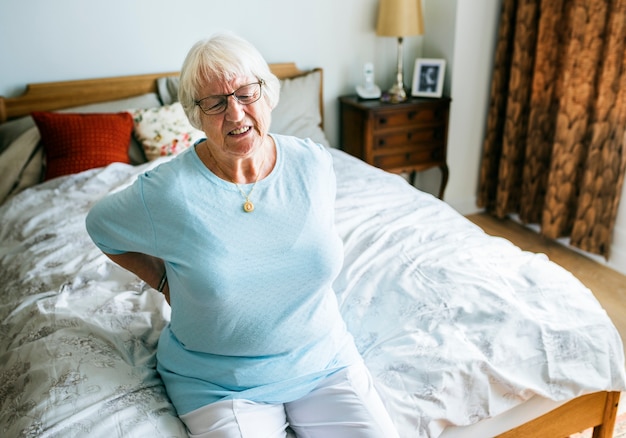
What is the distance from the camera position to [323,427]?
3.67 feet

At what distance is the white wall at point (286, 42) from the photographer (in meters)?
2.70

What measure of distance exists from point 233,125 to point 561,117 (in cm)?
224

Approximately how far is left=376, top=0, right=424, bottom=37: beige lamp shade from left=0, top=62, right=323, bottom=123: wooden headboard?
1310 millimetres

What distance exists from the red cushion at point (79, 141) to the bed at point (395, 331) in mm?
291

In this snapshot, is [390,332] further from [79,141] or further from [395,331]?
[79,141]

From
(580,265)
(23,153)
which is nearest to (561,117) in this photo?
(580,265)

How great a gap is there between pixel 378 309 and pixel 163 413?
656 millimetres

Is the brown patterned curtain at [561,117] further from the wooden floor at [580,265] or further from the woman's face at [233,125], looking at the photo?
the woman's face at [233,125]

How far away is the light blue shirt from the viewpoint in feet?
3.53

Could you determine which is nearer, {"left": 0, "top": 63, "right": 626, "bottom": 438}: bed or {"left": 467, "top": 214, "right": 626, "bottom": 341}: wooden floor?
{"left": 0, "top": 63, "right": 626, "bottom": 438}: bed

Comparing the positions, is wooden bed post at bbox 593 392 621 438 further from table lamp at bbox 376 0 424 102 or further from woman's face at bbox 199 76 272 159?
table lamp at bbox 376 0 424 102

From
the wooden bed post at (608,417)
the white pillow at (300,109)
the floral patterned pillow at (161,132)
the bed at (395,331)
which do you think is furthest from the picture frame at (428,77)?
the wooden bed post at (608,417)

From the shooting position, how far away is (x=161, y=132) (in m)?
2.58

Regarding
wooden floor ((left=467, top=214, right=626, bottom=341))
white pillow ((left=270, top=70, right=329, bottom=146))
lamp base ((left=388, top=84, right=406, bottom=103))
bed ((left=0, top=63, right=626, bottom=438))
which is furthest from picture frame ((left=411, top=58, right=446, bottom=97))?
bed ((left=0, top=63, right=626, bottom=438))
